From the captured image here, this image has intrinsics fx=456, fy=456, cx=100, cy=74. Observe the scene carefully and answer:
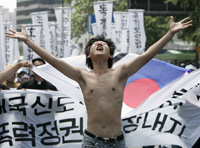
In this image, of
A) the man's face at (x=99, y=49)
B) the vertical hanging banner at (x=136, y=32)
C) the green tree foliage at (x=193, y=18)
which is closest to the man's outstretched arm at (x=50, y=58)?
the man's face at (x=99, y=49)

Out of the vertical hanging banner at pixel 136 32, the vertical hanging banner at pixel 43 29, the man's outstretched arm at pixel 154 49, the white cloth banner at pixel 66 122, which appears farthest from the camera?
the vertical hanging banner at pixel 136 32

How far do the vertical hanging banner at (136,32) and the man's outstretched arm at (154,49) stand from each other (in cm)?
1374

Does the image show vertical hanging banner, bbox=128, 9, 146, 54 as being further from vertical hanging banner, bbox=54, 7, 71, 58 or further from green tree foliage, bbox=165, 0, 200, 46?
vertical hanging banner, bbox=54, 7, 71, 58

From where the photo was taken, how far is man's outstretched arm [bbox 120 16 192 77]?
4523mm

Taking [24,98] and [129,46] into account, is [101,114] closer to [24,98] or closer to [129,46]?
[24,98]

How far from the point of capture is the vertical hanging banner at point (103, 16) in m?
18.0

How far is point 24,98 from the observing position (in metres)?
6.66

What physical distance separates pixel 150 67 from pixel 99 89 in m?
3.51

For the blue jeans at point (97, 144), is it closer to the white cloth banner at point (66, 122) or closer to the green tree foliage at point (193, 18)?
the white cloth banner at point (66, 122)

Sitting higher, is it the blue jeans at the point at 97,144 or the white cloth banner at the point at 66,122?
the blue jeans at the point at 97,144

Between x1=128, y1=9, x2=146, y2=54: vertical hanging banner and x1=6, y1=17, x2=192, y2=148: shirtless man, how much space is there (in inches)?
543

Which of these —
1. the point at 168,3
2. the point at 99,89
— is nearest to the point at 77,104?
the point at 99,89

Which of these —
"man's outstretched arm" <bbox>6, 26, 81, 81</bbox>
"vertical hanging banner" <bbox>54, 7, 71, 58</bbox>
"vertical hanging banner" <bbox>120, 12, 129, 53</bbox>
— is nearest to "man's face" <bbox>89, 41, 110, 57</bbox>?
"man's outstretched arm" <bbox>6, 26, 81, 81</bbox>

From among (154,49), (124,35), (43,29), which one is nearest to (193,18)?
(124,35)
